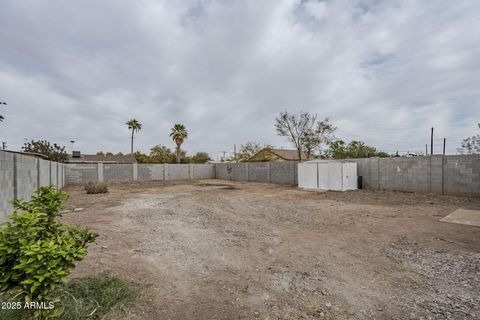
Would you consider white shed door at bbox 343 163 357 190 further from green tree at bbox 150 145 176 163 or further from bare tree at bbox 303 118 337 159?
green tree at bbox 150 145 176 163

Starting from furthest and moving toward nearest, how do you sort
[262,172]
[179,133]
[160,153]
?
[160,153], [179,133], [262,172]

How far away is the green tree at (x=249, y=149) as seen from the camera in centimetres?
3947

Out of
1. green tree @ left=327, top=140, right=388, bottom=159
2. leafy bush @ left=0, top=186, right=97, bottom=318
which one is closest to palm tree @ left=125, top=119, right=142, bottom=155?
green tree @ left=327, top=140, right=388, bottom=159

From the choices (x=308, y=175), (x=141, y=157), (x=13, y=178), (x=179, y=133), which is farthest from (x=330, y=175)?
(x=141, y=157)

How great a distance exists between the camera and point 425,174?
12453mm

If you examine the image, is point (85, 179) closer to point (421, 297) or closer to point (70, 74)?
point (70, 74)

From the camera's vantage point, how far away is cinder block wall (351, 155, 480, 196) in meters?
11.1

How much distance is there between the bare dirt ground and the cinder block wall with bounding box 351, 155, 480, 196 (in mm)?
5720

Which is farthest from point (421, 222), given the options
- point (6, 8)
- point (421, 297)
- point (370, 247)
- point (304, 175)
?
point (6, 8)

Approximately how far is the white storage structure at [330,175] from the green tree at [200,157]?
1086 inches

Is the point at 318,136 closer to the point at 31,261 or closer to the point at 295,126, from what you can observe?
the point at 295,126

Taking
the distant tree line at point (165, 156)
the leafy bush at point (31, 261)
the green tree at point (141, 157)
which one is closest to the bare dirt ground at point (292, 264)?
the leafy bush at point (31, 261)

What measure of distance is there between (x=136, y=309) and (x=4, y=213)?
3.83 m

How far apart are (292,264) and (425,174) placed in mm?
12261
